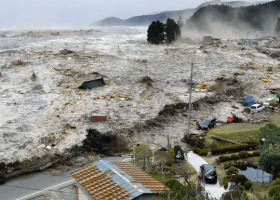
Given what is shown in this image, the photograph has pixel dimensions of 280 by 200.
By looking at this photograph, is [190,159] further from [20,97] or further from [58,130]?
[20,97]

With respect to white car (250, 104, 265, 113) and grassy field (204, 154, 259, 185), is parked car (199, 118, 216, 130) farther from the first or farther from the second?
grassy field (204, 154, 259, 185)

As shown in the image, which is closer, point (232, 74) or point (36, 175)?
point (36, 175)

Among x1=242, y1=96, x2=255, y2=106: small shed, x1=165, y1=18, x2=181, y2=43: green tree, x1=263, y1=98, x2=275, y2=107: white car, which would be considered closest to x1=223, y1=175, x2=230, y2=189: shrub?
x1=263, y1=98, x2=275, y2=107: white car

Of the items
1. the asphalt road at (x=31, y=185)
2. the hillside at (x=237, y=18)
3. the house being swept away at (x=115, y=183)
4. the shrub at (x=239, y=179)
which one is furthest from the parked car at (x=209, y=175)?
the hillside at (x=237, y=18)

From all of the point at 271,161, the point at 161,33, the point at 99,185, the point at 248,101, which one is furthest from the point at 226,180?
the point at 161,33

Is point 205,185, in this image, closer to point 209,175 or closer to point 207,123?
point 209,175

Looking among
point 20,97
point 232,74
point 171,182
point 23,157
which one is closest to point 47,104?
point 20,97
